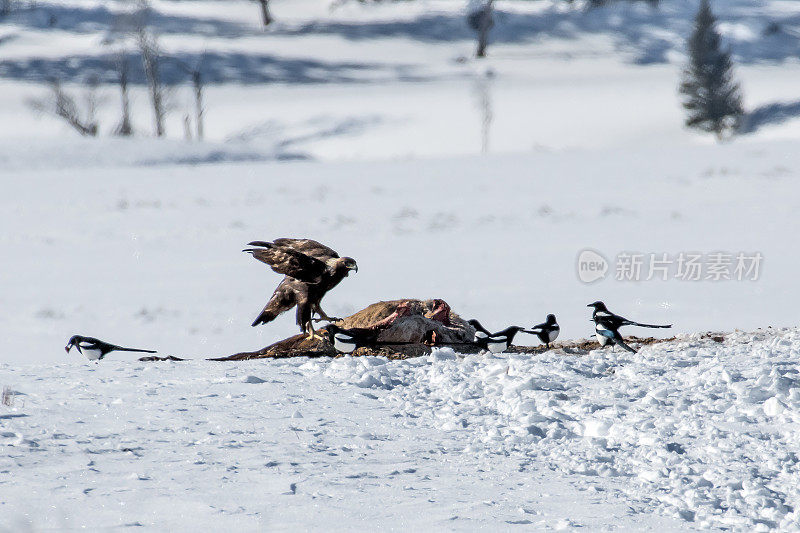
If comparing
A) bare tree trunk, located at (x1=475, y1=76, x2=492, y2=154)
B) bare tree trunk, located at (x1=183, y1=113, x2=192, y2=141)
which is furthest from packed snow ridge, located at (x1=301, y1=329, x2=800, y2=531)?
bare tree trunk, located at (x1=183, y1=113, x2=192, y2=141)

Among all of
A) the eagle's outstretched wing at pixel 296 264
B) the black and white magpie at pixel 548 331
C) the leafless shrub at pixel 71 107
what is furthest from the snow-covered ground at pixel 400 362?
the leafless shrub at pixel 71 107

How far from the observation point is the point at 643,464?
17.3ft

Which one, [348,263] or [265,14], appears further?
[265,14]

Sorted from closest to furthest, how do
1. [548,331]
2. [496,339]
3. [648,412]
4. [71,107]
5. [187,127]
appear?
[648,412], [496,339], [548,331], [71,107], [187,127]

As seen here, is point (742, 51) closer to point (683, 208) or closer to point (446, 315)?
point (683, 208)

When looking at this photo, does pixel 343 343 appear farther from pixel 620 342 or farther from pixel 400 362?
pixel 620 342

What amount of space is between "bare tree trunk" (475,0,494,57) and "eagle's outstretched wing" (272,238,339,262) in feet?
164

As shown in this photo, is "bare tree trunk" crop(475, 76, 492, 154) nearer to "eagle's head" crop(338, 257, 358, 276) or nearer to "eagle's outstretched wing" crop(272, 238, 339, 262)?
"eagle's outstretched wing" crop(272, 238, 339, 262)

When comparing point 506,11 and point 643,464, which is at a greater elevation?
point 506,11

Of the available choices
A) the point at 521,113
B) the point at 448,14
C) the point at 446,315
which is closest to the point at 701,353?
the point at 446,315

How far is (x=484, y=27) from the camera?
56562 mm

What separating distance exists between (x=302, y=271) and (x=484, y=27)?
51.5 m

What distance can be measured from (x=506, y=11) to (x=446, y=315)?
57837mm

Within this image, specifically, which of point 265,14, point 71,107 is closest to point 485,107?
point 71,107
